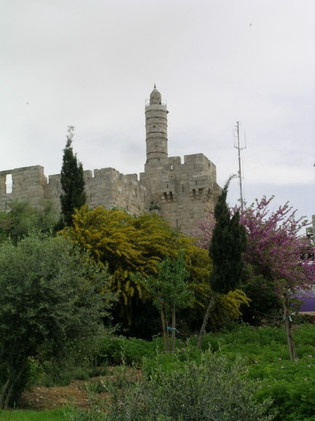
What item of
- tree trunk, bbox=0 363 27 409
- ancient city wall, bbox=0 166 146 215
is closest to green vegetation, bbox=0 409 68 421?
tree trunk, bbox=0 363 27 409

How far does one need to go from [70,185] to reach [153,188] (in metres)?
10.7

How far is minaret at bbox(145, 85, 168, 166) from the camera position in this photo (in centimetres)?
3572

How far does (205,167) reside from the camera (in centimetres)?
2966

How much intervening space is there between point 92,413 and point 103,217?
40.6 feet

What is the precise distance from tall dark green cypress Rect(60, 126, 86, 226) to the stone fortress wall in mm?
6079

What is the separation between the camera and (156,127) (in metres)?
36.1

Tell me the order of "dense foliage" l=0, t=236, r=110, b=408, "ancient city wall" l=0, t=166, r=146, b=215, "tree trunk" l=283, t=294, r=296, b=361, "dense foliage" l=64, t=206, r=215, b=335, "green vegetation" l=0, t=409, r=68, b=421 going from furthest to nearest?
1. "ancient city wall" l=0, t=166, r=146, b=215
2. "dense foliage" l=64, t=206, r=215, b=335
3. "tree trunk" l=283, t=294, r=296, b=361
4. "dense foliage" l=0, t=236, r=110, b=408
5. "green vegetation" l=0, t=409, r=68, b=421

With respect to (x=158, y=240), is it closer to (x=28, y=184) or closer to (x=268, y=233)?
(x=268, y=233)

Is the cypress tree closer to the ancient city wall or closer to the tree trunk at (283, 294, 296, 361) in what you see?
the tree trunk at (283, 294, 296, 361)

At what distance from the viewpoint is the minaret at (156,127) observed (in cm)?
3572

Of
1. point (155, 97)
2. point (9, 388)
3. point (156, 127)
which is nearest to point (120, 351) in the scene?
point (9, 388)

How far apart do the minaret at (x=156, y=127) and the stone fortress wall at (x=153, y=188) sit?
5268mm

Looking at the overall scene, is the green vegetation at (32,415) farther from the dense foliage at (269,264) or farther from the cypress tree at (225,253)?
A: the dense foliage at (269,264)

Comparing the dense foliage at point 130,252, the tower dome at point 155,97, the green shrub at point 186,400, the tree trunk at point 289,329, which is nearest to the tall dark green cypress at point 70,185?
the dense foliage at point 130,252
